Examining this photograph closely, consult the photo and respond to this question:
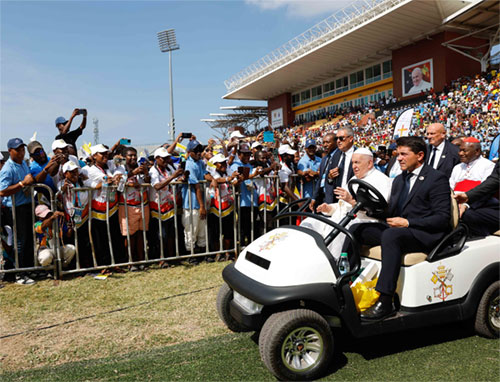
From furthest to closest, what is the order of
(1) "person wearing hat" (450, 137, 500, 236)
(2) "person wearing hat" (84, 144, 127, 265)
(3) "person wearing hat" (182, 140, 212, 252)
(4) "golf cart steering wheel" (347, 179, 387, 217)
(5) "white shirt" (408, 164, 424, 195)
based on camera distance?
(3) "person wearing hat" (182, 140, 212, 252), (2) "person wearing hat" (84, 144, 127, 265), (1) "person wearing hat" (450, 137, 500, 236), (5) "white shirt" (408, 164, 424, 195), (4) "golf cart steering wheel" (347, 179, 387, 217)

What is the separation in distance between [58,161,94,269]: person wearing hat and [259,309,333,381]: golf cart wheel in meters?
3.81

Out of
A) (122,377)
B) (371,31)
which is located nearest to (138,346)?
(122,377)

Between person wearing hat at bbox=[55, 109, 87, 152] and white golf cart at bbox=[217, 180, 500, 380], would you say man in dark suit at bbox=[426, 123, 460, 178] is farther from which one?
person wearing hat at bbox=[55, 109, 87, 152]

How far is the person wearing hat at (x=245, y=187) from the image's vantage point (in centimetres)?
669

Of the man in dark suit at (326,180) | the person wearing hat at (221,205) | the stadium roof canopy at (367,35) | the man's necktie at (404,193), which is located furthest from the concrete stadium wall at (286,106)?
the man's necktie at (404,193)

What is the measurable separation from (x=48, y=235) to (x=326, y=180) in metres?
4.11

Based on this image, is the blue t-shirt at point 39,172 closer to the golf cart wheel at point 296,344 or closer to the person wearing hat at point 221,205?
the person wearing hat at point 221,205

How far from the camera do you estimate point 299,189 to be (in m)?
7.70

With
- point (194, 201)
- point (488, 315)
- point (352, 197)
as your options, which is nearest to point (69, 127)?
point (194, 201)

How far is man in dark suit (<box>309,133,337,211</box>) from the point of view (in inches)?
210

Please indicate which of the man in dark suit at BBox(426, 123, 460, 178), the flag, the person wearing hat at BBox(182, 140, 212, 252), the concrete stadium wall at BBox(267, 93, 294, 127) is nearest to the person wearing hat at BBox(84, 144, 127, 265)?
the person wearing hat at BBox(182, 140, 212, 252)

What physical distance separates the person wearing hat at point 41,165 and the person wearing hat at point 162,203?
1.44m

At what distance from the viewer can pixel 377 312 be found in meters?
3.15

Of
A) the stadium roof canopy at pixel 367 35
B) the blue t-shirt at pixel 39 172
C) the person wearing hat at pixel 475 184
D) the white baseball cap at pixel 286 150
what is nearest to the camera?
the person wearing hat at pixel 475 184
